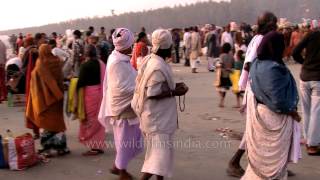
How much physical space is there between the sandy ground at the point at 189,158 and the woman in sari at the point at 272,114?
3.44ft

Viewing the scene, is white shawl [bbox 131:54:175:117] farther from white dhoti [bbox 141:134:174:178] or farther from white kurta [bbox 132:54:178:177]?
white dhoti [bbox 141:134:174:178]

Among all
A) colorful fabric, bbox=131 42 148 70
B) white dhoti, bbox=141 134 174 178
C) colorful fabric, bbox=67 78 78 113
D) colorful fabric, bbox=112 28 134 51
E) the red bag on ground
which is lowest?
the red bag on ground

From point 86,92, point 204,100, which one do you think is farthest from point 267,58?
point 204,100

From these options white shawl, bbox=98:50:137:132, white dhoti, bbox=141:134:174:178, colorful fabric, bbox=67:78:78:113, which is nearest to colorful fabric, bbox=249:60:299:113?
white dhoti, bbox=141:134:174:178

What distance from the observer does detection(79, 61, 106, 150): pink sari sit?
704 cm

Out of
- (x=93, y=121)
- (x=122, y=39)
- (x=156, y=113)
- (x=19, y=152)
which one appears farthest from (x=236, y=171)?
(x=19, y=152)

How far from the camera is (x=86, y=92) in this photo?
705cm

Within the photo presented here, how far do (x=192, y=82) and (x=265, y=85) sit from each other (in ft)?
35.1

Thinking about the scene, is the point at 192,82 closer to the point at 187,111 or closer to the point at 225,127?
the point at 187,111

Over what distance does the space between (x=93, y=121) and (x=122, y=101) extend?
138 cm

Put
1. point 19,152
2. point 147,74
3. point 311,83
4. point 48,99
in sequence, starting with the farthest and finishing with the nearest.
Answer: point 48,99 → point 311,83 → point 19,152 → point 147,74

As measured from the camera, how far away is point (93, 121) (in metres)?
7.15

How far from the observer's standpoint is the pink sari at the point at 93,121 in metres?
7.04

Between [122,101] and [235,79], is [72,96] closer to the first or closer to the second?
[122,101]
